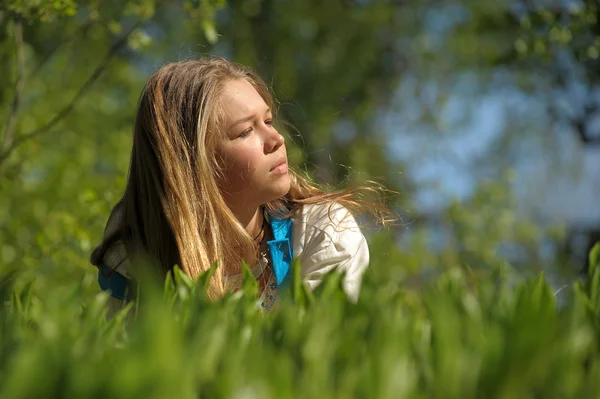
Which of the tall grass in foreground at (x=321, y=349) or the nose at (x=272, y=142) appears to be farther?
the nose at (x=272, y=142)

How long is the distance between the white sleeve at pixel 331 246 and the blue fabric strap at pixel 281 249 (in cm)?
6

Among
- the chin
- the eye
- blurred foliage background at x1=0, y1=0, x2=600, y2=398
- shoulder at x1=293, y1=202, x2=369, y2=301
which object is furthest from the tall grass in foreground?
the eye

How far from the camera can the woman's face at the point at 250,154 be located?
318cm

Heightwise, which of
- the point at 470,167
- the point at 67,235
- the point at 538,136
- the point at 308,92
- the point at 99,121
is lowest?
the point at 538,136

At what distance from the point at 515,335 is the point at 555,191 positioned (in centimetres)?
1233

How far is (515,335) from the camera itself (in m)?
→ 1.05

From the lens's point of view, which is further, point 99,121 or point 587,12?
point 99,121

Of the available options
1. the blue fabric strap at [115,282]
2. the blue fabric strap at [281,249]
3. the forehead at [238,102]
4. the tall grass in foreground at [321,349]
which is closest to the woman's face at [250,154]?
the forehead at [238,102]

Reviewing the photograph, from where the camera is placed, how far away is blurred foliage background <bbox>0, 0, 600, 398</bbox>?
3.26 feet

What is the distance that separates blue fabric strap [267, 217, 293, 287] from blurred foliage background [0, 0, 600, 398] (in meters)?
0.47

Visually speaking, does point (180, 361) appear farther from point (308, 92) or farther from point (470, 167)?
point (308, 92)

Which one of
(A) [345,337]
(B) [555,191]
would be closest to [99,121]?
(B) [555,191]

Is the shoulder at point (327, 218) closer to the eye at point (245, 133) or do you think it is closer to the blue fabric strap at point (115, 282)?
the eye at point (245, 133)

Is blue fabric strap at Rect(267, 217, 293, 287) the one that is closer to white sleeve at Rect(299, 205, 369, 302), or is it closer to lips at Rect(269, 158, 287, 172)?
white sleeve at Rect(299, 205, 369, 302)
